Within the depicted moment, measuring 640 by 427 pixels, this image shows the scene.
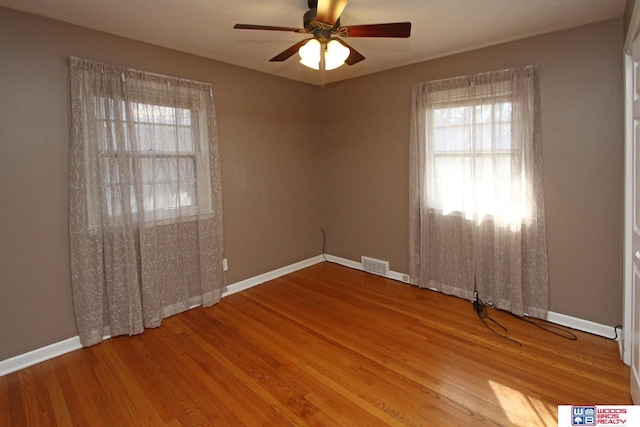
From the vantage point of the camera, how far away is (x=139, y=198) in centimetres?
283

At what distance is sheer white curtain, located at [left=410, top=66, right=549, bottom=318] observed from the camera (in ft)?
9.51

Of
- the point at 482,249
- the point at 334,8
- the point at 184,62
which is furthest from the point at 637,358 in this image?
the point at 184,62

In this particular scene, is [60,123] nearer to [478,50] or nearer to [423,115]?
[423,115]

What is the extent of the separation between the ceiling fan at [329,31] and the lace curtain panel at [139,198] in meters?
1.35

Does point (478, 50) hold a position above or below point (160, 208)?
above

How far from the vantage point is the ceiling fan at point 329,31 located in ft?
6.12

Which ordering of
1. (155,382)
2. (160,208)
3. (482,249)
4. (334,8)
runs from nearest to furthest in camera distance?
(334,8), (155,382), (160,208), (482,249)

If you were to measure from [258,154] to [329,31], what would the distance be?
2.06m

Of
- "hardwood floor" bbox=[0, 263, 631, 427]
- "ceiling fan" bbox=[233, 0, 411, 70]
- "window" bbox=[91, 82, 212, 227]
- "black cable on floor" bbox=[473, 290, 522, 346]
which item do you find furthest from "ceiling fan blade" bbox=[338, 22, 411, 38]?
"black cable on floor" bbox=[473, 290, 522, 346]

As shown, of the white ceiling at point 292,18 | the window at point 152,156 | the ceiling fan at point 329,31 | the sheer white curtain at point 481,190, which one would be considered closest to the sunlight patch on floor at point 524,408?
the sheer white curtain at point 481,190

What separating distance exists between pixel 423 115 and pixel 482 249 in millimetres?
1502

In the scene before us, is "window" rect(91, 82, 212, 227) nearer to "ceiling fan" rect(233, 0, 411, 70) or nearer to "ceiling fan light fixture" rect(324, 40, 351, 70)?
"ceiling fan" rect(233, 0, 411, 70)

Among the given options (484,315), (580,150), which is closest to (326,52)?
(580,150)

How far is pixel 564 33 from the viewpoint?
106 inches
